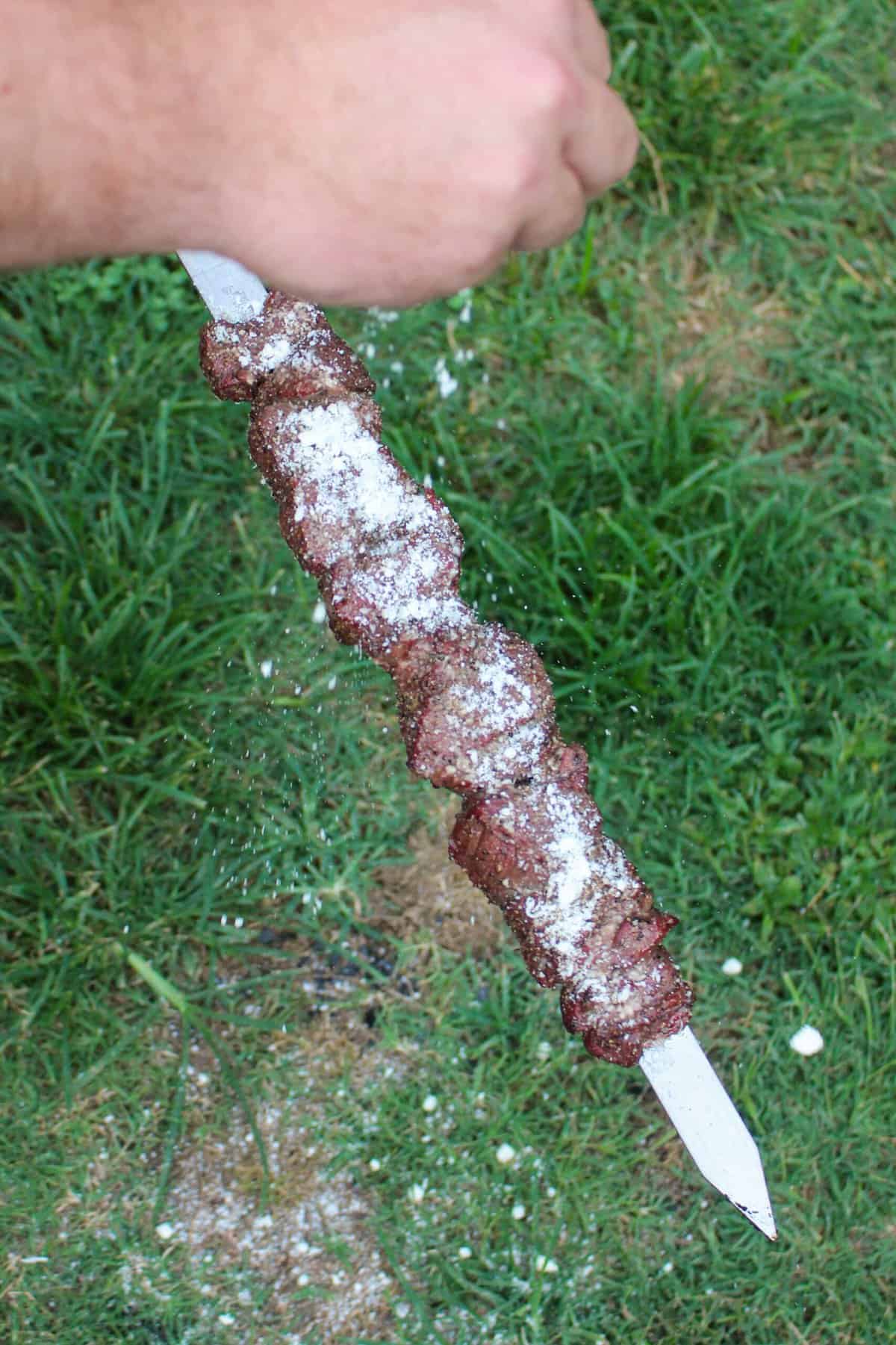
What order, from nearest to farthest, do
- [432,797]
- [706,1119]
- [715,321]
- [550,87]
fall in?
[550,87] < [706,1119] < [432,797] < [715,321]

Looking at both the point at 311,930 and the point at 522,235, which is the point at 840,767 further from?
the point at 522,235

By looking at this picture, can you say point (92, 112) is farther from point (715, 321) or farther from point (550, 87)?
point (715, 321)

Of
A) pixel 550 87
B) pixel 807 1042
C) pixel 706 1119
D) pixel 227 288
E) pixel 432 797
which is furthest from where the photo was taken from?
pixel 432 797

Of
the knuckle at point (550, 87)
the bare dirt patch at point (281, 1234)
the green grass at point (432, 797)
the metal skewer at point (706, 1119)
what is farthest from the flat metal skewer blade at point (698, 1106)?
the knuckle at point (550, 87)

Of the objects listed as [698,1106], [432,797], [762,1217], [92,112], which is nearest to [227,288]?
[92,112]

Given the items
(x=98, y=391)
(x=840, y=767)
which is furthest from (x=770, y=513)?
(x=98, y=391)

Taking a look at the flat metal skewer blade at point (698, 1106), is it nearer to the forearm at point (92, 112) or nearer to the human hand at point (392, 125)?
the human hand at point (392, 125)
